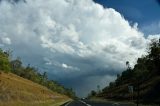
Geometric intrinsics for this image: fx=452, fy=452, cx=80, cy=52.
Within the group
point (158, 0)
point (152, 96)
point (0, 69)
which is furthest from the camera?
point (0, 69)

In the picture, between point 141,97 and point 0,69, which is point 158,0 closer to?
point 141,97

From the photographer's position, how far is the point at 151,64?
562 feet

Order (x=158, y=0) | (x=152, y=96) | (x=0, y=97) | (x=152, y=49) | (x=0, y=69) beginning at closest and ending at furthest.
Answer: (x=158, y=0)
(x=0, y=97)
(x=152, y=96)
(x=152, y=49)
(x=0, y=69)

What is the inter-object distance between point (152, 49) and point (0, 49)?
204 feet

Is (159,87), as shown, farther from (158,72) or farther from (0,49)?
(0,49)

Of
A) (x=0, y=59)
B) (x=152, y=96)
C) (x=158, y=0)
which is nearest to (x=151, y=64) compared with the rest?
(x=152, y=96)

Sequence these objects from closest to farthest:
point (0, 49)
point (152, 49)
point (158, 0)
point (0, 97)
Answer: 1. point (158, 0)
2. point (0, 97)
3. point (152, 49)
4. point (0, 49)

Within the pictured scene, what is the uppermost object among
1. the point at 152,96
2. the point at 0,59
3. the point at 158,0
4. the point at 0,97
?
the point at 0,59

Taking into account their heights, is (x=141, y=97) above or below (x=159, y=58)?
below

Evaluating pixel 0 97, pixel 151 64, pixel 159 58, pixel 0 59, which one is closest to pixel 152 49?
pixel 159 58

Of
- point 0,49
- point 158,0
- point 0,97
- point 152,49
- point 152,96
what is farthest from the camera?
point 0,49

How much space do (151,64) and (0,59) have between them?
5646 cm

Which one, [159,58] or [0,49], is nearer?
[159,58]

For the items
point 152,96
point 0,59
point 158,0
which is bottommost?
point 158,0
